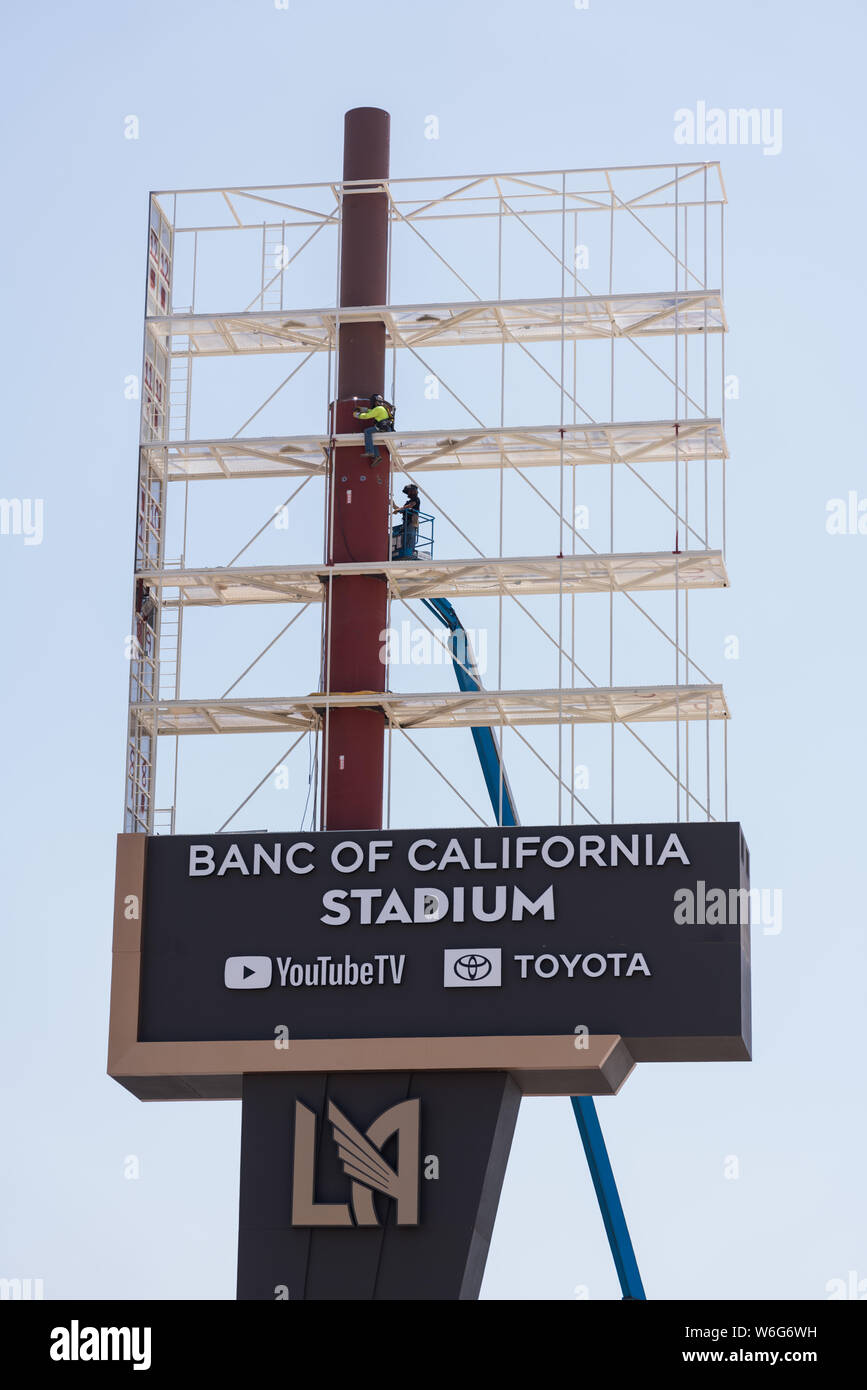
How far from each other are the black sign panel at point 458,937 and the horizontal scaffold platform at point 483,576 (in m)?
5.32

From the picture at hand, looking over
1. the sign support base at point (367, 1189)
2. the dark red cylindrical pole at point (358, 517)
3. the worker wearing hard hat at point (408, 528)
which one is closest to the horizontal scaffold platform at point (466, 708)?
the dark red cylindrical pole at point (358, 517)

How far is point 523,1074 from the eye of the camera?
46906mm

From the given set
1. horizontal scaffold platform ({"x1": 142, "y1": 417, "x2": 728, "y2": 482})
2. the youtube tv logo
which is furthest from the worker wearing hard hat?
the youtube tv logo

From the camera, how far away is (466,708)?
50719 mm

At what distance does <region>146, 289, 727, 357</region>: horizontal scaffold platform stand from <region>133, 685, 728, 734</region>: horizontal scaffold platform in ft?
23.5

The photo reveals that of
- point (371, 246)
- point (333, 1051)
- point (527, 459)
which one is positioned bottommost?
point (333, 1051)

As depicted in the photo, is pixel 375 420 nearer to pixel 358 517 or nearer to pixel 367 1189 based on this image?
pixel 358 517

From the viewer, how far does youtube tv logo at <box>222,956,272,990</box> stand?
4781cm

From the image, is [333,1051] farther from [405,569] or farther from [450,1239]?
[405,569]

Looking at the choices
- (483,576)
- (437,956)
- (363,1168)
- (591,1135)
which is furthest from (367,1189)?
(483,576)

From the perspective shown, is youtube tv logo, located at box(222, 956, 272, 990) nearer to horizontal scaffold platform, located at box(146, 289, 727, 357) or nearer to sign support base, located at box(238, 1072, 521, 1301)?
sign support base, located at box(238, 1072, 521, 1301)

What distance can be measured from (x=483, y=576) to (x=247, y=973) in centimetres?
864

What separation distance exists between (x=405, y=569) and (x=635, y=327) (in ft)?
21.3

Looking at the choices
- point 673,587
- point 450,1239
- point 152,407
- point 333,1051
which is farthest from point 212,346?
point 450,1239
